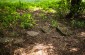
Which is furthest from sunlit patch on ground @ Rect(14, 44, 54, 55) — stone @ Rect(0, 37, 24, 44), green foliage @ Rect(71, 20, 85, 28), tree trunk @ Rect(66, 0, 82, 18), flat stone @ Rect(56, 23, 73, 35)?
tree trunk @ Rect(66, 0, 82, 18)

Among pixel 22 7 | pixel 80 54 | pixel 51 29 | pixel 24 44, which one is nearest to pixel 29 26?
pixel 51 29

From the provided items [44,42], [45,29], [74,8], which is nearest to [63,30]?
[45,29]

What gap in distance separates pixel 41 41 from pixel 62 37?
0.88 metres

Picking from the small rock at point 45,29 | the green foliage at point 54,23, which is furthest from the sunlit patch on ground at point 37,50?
the green foliage at point 54,23

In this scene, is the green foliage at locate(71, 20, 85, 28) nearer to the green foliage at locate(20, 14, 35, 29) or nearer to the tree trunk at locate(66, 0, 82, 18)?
the tree trunk at locate(66, 0, 82, 18)

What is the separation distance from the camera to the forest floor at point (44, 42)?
507 centimetres

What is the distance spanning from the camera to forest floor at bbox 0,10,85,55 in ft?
16.6

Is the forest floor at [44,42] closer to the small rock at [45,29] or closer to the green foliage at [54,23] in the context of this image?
the small rock at [45,29]

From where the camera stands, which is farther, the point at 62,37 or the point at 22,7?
the point at 22,7

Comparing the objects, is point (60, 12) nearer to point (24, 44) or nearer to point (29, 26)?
point (29, 26)

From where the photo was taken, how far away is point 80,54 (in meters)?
4.96

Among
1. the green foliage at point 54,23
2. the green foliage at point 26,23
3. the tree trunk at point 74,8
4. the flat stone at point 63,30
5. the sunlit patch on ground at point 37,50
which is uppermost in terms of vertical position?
the tree trunk at point 74,8

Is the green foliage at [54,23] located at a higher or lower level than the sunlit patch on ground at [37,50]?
higher

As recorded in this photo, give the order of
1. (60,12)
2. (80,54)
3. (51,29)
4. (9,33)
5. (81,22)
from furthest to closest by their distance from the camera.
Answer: (60,12), (81,22), (51,29), (9,33), (80,54)
